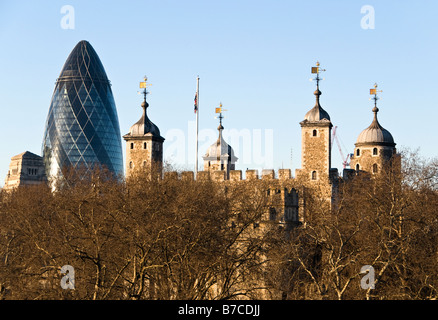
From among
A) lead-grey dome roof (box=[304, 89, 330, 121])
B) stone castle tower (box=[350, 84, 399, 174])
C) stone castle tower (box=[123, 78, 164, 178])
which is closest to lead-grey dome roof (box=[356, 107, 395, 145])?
stone castle tower (box=[350, 84, 399, 174])

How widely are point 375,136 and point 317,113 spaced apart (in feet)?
27.8

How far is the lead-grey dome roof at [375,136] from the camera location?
284 feet

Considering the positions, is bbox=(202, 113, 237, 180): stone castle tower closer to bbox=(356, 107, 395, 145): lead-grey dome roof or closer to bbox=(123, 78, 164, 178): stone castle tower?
bbox=(123, 78, 164, 178): stone castle tower

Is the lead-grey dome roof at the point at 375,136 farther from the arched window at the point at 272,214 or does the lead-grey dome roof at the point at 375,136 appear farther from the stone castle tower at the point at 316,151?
the arched window at the point at 272,214

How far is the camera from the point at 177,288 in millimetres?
39156

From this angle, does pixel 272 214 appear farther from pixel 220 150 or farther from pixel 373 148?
pixel 220 150

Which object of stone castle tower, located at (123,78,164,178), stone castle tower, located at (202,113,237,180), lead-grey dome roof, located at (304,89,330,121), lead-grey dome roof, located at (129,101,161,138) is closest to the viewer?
lead-grey dome roof, located at (304,89,330,121)

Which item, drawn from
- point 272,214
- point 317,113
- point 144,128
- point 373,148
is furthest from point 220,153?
point 272,214

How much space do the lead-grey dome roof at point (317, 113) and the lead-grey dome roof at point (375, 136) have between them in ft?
23.7

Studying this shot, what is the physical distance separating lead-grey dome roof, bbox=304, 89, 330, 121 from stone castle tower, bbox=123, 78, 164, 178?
1689cm

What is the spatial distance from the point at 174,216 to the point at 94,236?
6.24 metres

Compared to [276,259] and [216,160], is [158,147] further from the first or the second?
[276,259]

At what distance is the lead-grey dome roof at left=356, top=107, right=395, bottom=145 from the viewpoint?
8662 centimetres
